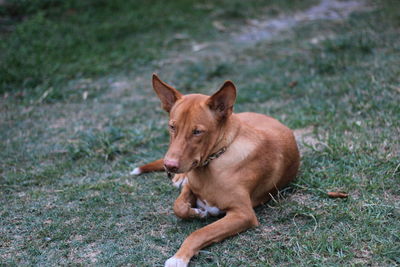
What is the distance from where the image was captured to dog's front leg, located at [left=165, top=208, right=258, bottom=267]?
3774mm

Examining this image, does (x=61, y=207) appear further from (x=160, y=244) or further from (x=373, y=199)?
(x=373, y=199)

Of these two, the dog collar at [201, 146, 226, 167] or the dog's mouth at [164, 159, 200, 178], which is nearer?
the dog's mouth at [164, 159, 200, 178]

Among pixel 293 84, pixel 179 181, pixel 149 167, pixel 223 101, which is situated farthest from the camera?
pixel 293 84

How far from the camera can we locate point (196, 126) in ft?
13.4

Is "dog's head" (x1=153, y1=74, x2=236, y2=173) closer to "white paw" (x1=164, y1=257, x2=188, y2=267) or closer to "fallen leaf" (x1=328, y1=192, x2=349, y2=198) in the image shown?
"white paw" (x1=164, y1=257, x2=188, y2=267)

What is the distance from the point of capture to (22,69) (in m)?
8.95

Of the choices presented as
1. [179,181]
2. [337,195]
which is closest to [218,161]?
[179,181]

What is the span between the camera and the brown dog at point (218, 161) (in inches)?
159

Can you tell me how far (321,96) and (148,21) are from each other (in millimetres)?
5349

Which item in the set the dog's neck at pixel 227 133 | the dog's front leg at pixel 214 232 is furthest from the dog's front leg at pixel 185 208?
the dog's neck at pixel 227 133

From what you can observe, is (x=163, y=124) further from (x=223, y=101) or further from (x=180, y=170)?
(x=180, y=170)

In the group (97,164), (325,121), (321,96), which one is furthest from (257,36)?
(97,164)

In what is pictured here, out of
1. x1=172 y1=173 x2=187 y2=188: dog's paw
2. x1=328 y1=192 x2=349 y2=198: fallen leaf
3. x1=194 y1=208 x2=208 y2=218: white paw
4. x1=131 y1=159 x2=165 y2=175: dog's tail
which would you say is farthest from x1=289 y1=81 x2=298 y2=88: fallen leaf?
x1=194 y1=208 x2=208 y2=218: white paw

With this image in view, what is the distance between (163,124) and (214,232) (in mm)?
3247
